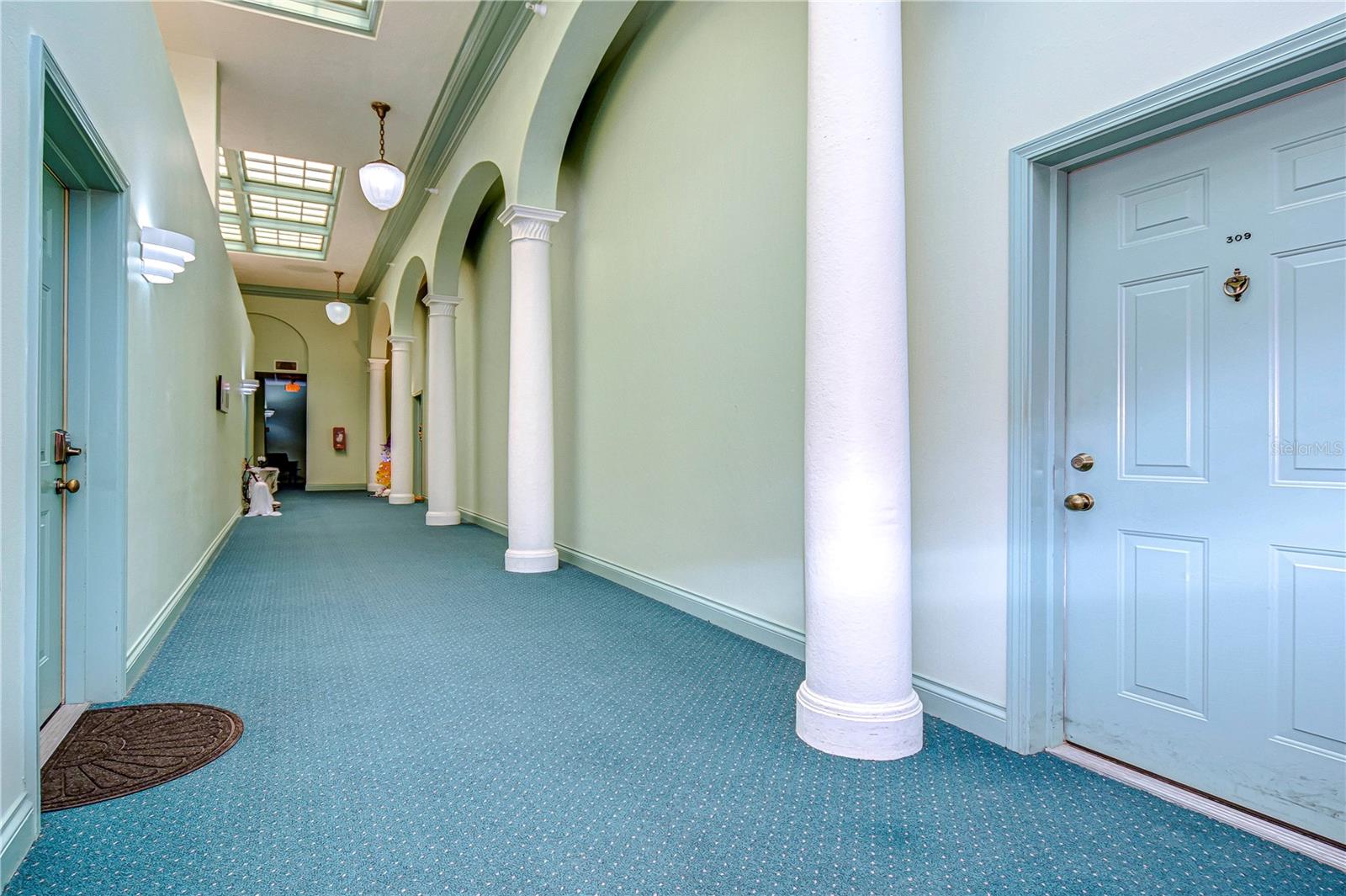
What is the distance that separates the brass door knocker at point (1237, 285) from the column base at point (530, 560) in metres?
5.12

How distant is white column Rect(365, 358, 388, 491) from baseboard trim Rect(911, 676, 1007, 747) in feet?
48.3

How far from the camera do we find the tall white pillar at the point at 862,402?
2.62m

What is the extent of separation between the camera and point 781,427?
391 cm

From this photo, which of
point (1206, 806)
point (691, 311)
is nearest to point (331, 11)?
point (691, 311)

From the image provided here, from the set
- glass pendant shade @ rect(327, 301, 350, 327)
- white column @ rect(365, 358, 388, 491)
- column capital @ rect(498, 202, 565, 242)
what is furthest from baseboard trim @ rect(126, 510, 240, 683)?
white column @ rect(365, 358, 388, 491)

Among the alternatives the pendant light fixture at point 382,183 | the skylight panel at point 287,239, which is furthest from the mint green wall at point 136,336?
the skylight panel at point 287,239

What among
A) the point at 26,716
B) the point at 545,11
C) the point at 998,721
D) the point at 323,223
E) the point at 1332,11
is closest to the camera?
the point at 1332,11

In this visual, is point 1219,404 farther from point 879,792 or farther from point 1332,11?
point 879,792

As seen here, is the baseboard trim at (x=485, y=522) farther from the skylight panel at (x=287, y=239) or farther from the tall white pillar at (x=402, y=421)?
the skylight panel at (x=287, y=239)

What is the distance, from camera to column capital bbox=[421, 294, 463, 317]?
959 centimetres

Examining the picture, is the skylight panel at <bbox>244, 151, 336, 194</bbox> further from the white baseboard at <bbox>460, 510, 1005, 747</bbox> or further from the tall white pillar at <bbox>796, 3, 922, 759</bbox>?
the tall white pillar at <bbox>796, 3, 922, 759</bbox>

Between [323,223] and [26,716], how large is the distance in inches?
487

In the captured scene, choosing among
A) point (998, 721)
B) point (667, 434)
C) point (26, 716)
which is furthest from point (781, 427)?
point (26, 716)

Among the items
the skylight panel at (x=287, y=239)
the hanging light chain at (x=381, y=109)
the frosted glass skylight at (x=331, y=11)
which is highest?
the skylight panel at (x=287, y=239)
